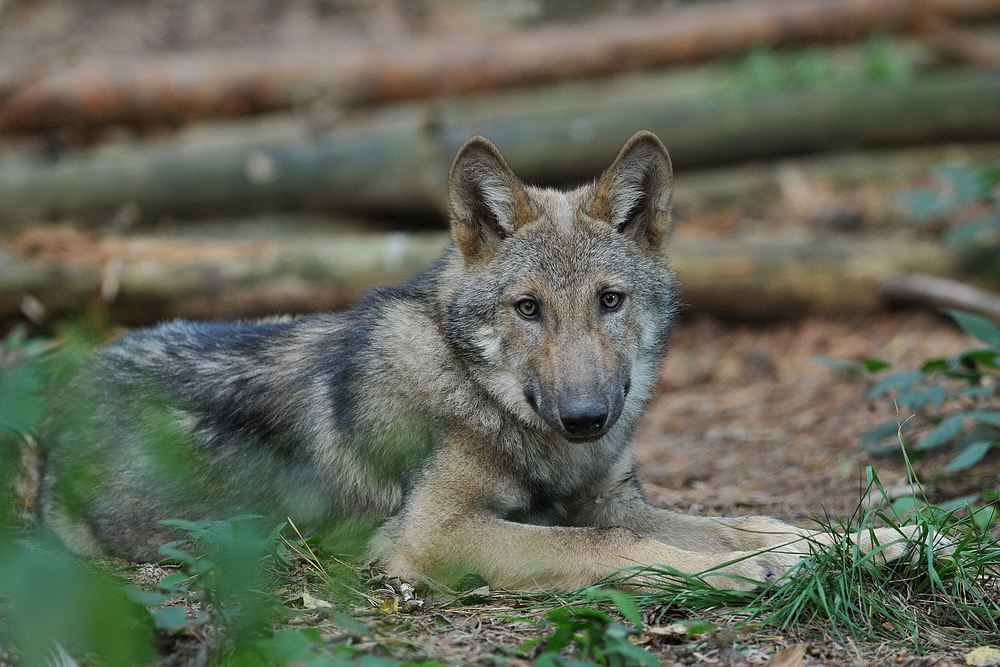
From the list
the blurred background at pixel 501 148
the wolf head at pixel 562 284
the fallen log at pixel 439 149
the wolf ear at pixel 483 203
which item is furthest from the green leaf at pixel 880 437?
the fallen log at pixel 439 149

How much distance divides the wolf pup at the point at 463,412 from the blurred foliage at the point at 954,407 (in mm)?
1594

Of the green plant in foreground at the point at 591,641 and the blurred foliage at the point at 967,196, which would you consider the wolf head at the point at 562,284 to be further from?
the blurred foliage at the point at 967,196

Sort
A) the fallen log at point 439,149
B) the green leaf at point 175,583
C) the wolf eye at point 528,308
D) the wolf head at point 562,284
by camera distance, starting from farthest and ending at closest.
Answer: the fallen log at point 439,149 → the wolf eye at point 528,308 → the wolf head at point 562,284 → the green leaf at point 175,583

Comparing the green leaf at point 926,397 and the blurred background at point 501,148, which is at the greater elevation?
the blurred background at point 501,148

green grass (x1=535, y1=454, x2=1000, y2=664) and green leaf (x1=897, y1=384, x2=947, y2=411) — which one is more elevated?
green leaf (x1=897, y1=384, x2=947, y2=411)

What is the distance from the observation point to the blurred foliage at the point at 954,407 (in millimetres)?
5090

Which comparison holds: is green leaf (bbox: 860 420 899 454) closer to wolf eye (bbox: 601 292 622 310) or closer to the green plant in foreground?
wolf eye (bbox: 601 292 622 310)

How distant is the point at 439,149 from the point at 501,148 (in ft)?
2.53

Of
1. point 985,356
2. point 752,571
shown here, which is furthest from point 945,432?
point 752,571

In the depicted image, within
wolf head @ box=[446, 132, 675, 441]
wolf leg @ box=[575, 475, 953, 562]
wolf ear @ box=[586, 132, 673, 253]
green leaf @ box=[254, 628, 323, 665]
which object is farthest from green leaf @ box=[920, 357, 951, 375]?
green leaf @ box=[254, 628, 323, 665]

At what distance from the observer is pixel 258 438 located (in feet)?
14.7

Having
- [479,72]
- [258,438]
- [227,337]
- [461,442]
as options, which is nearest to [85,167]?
[479,72]

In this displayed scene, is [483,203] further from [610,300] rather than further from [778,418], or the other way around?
[778,418]

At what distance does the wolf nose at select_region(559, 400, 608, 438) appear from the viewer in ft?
12.2
